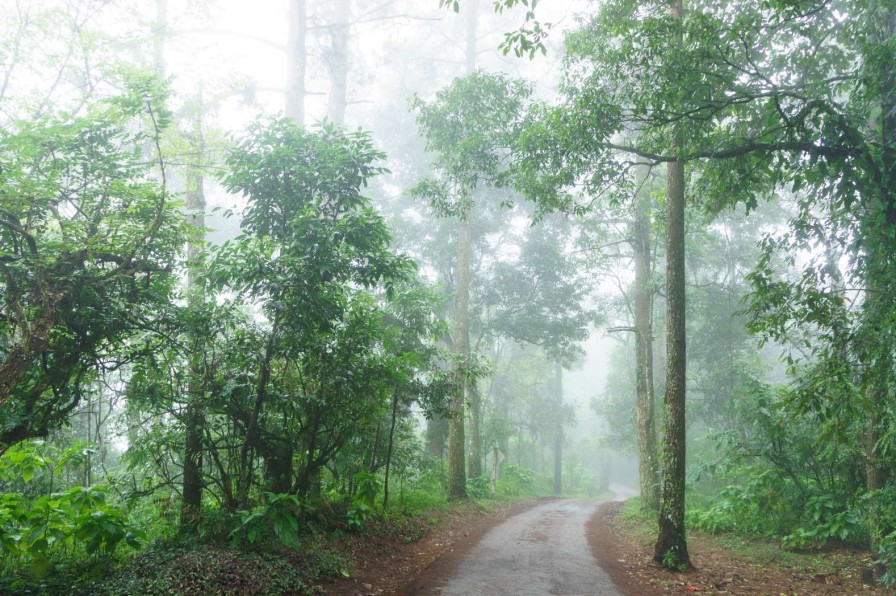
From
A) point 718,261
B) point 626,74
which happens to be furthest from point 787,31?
point 718,261

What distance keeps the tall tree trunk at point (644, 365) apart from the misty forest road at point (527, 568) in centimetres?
345

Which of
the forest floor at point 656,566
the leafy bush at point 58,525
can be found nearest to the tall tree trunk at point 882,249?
the forest floor at point 656,566

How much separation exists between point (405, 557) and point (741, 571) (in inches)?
214


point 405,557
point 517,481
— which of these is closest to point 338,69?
point 405,557

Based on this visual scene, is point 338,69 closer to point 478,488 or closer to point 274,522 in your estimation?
point 478,488

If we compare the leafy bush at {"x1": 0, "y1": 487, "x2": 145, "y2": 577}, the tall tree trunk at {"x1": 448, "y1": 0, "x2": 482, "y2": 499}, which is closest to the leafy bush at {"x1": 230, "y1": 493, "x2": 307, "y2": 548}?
the leafy bush at {"x1": 0, "y1": 487, "x2": 145, "y2": 577}

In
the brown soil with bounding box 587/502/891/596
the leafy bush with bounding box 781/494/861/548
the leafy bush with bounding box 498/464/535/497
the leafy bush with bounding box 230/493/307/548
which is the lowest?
the leafy bush with bounding box 498/464/535/497

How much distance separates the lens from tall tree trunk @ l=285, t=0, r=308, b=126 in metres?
16.5

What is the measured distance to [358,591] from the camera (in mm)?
7016

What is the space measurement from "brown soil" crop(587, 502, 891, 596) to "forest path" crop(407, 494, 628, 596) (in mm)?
405

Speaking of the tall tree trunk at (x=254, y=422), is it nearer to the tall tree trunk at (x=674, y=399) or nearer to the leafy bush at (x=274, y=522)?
the leafy bush at (x=274, y=522)

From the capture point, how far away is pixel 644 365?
16125 mm

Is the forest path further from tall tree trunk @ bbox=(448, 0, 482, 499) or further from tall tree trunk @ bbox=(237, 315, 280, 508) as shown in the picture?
tall tree trunk @ bbox=(448, 0, 482, 499)

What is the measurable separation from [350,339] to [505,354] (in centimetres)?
3388
